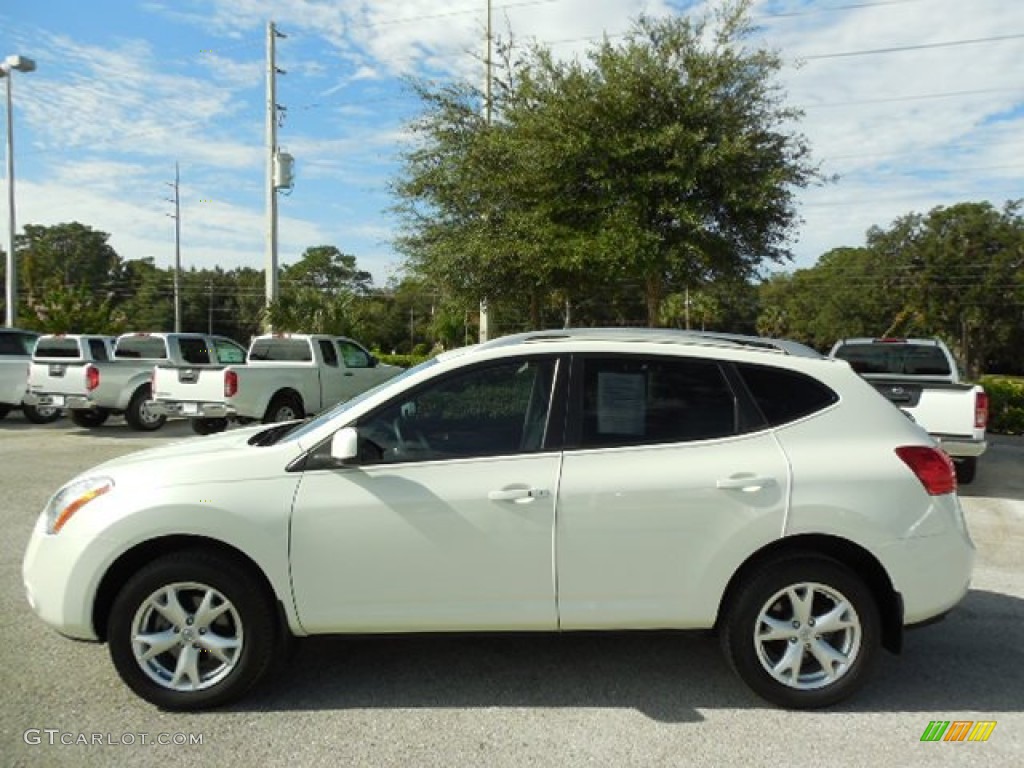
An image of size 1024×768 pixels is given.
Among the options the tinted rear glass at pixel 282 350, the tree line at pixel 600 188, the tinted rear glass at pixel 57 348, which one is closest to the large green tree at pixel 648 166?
the tree line at pixel 600 188

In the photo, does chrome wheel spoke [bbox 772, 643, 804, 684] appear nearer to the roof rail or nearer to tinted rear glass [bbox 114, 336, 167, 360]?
the roof rail

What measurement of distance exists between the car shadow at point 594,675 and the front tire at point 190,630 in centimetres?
20

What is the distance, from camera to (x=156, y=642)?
3506mm

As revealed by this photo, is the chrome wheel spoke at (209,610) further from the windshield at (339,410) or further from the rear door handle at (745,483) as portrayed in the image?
the rear door handle at (745,483)

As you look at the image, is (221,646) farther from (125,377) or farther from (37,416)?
(37,416)

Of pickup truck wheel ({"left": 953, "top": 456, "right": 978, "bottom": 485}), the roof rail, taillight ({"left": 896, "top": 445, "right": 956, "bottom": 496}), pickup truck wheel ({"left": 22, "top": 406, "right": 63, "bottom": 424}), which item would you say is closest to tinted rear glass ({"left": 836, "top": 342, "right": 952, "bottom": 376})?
pickup truck wheel ({"left": 953, "top": 456, "right": 978, "bottom": 485})

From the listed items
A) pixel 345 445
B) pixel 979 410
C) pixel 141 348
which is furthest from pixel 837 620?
pixel 141 348

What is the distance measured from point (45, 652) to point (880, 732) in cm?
410

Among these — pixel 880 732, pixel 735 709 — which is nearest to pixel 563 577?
pixel 735 709

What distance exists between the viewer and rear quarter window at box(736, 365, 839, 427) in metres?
3.72

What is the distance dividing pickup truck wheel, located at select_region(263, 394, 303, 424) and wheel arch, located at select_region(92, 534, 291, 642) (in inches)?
375

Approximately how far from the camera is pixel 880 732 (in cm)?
344

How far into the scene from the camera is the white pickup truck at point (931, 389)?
8328 mm

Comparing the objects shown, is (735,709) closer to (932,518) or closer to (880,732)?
(880,732)
